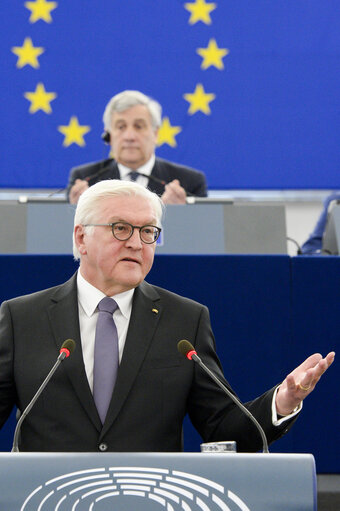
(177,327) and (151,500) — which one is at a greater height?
(177,327)

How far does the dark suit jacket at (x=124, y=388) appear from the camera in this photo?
222 centimetres

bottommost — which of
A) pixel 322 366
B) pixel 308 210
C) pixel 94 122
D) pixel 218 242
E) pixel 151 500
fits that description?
pixel 151 500

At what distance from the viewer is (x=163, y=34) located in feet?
18.2

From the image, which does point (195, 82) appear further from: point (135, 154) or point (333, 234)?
point (333, 234)

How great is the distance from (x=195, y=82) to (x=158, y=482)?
4.18 m

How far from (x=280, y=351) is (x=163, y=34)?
298cm

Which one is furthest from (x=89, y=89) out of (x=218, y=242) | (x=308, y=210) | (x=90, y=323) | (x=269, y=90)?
(x=90, y=323)

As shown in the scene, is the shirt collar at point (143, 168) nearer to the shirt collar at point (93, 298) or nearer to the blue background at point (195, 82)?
the blue background at point (195, 82)

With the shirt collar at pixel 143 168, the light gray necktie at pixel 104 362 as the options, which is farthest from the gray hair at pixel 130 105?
the light gray necktie at pixel 104 362

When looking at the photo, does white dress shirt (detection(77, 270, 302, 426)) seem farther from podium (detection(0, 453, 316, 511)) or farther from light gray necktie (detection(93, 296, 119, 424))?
podium (detection(0, 453, 316, 511))

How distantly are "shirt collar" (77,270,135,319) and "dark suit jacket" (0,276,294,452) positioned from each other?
21mm

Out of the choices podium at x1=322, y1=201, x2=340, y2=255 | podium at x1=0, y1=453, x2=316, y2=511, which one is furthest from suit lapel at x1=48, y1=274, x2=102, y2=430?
podium at x1=322, y1=201, x2=340, y2=255

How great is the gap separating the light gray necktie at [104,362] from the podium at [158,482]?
591 mm

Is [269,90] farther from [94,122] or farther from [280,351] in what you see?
[280,351]
